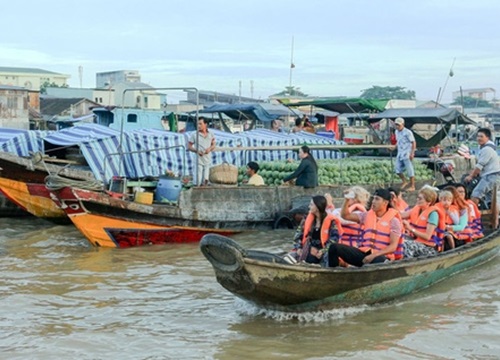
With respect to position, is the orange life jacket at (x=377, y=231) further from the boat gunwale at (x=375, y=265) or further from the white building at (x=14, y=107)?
the white building at (x=14, y=107)

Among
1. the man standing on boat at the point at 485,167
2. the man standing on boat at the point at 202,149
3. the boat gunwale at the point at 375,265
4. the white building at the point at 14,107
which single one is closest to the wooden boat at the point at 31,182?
the man standing on boat at the point at 202,149

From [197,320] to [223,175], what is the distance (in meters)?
5.50

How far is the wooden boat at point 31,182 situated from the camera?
13.8 meters

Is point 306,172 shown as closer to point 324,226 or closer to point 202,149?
point 202,149

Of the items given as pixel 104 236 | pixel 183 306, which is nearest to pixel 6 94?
pixel 104 236

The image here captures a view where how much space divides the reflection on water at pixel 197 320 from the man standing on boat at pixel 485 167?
1509mm

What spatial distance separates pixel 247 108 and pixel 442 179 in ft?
23.1

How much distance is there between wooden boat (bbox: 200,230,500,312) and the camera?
713cm

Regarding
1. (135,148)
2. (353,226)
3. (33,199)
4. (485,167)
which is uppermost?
(135,148)

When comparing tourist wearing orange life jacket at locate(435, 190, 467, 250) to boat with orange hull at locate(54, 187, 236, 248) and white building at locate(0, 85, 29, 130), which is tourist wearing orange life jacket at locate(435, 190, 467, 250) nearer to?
boat with orange hull at locate(54, 187, 236, 248)

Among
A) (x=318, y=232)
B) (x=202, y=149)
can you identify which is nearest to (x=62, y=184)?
(x=202, y=149)

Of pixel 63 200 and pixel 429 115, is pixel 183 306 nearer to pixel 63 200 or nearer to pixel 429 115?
pixel 63 200

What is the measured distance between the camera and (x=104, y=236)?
12.0 m

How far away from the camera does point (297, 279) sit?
7227 mm
